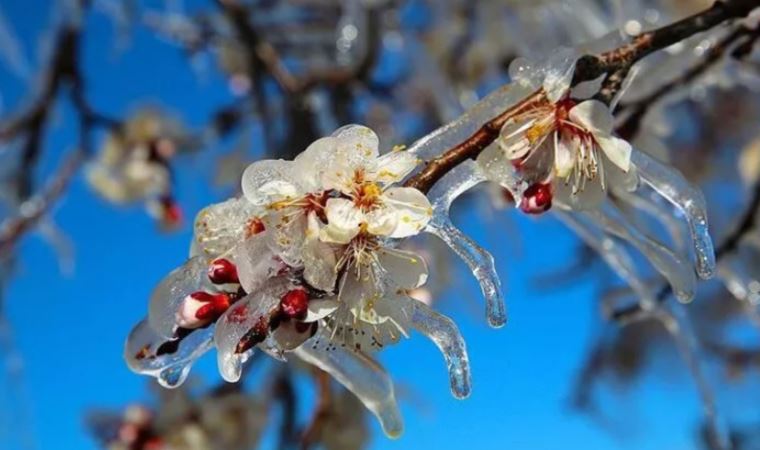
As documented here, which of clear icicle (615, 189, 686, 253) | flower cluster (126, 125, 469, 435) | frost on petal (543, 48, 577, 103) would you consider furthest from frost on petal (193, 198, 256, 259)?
clear icicle (615, 189, 686, 253)

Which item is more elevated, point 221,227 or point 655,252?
point 221,227

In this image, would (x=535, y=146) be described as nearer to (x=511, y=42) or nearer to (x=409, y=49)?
(x=511, y=42)

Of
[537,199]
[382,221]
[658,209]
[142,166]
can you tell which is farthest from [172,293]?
[142,166]

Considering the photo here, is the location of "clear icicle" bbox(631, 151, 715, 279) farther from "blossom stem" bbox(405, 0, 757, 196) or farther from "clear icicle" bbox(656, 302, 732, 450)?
"clear icicle" bbox(656, 302, 732, 450)

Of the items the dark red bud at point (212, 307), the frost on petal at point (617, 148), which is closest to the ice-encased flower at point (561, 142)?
the frost on petal at point (617, 148)

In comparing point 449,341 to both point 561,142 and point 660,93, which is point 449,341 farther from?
point 660,93
